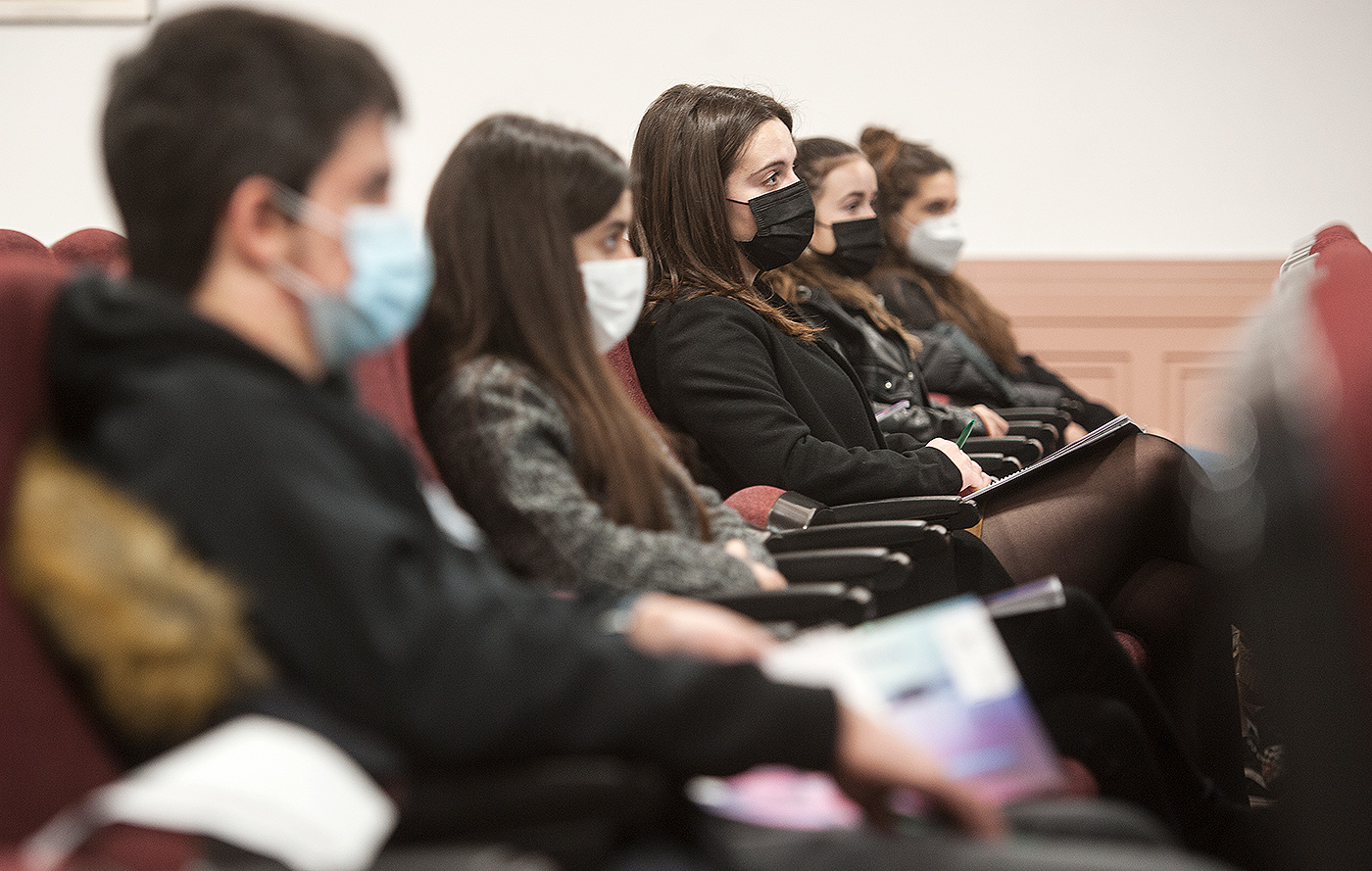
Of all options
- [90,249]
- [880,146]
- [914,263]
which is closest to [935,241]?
[914,263]

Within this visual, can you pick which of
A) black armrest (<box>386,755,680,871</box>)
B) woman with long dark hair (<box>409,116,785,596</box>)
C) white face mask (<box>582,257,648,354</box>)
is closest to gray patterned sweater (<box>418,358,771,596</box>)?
woman with long dark hair (<box>409,116,785,596</box>)

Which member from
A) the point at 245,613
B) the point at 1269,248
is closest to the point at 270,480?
the point at 245,613

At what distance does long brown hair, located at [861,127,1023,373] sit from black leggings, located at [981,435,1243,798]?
164 centimetres

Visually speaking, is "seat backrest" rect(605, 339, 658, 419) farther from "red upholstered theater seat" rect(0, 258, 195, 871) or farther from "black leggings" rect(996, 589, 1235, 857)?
"red upholstered theater seat" rect(0, 258, 195, 871)

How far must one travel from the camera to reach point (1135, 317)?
4.60 m

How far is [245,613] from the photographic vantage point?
2.88 ft

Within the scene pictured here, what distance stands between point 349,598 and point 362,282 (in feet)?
1.07

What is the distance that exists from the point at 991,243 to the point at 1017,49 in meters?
0.72

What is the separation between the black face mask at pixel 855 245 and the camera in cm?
299

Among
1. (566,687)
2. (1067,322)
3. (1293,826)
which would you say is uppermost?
(566,687)

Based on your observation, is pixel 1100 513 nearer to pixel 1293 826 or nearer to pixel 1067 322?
pixel 1293 826

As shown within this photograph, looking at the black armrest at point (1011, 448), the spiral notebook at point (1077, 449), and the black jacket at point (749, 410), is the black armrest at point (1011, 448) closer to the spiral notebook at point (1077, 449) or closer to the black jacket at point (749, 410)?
the black jacket at point (749, 410)

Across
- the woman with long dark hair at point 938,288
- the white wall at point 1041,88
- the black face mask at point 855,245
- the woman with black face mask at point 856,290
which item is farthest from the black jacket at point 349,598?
the white wall at point 1041,88

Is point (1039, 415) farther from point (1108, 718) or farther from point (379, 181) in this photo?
point (379, 181)
